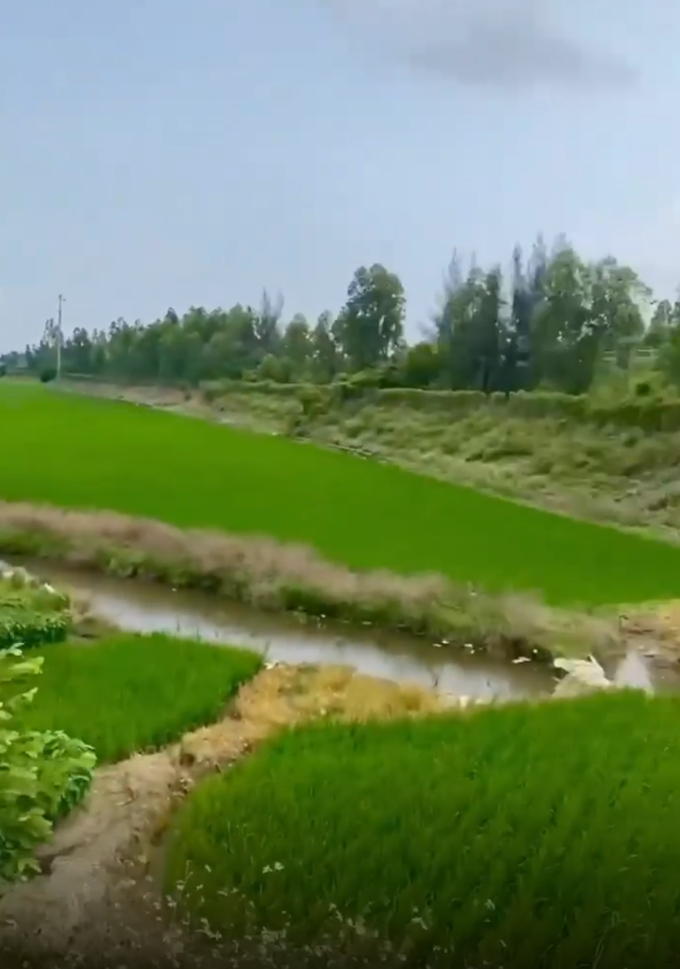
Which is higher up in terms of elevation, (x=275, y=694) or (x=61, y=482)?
(x=61, y=482)

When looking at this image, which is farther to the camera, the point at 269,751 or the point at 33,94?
the point at 33,94

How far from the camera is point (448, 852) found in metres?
1.41

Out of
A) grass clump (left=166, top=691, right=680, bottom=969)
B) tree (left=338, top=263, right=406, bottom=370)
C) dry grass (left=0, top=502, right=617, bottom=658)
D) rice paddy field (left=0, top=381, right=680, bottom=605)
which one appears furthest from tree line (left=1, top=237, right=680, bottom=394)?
grass clump (left=166, top=691, right=680, bottom=969)

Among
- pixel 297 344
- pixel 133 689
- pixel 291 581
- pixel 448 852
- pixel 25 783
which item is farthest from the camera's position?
pixel 297 344

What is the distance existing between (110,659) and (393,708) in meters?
0.58

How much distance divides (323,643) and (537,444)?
32.9 inches

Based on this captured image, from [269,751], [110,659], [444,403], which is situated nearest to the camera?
[269,751]

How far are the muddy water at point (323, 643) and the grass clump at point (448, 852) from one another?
0.49 metres

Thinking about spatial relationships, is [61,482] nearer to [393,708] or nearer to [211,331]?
[211,331]

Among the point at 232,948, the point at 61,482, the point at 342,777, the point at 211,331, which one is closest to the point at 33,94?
the point at 211,331

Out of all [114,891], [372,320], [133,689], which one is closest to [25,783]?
[114,891]

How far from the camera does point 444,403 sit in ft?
9.85

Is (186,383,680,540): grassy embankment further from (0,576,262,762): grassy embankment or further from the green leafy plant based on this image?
the green leafy plant

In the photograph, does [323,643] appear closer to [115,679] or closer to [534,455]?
[115,679]
